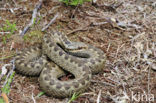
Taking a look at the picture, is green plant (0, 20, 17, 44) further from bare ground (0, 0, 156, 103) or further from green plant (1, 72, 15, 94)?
green plant (1, 72, 15, 94)

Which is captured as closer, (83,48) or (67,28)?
(83,48)

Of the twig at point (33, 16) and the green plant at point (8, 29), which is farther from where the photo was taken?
the twig at point (33, 16)

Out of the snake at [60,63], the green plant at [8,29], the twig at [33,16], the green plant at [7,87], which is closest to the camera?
the green plant at [7,87]

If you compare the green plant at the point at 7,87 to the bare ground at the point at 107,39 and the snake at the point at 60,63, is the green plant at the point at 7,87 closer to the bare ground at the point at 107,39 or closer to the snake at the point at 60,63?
the bare ground at the point at 107,39

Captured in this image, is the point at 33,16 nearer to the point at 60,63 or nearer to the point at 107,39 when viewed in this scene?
the point at 60,63

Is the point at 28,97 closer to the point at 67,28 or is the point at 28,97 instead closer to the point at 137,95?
the point at 137,95

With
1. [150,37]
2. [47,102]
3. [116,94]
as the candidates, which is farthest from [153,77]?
[47,102]

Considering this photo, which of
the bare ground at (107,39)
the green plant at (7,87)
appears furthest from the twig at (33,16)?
the green plant at (7,87)
